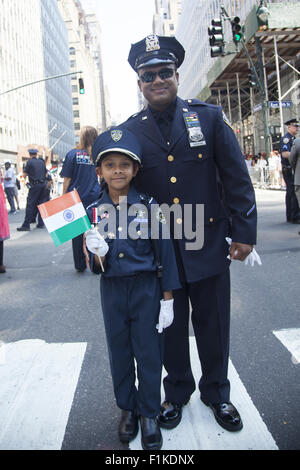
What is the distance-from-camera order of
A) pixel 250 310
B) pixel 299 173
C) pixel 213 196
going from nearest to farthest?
pixel 213 196
pixel 250 310
pixel 299 173

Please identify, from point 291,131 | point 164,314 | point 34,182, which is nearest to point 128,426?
point 164,314

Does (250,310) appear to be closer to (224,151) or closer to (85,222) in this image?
(224,151)

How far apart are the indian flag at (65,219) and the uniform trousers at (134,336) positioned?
343 millimetres

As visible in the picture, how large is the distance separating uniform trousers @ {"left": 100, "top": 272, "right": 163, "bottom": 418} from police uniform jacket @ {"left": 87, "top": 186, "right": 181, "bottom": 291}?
8cm

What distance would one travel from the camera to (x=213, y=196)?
2.47m

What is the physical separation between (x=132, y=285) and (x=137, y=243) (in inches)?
9.4

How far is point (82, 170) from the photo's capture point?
582cm

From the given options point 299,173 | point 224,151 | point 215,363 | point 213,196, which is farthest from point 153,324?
point 299,173

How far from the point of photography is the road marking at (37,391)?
7.72 ft

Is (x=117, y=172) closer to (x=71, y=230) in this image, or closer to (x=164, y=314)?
(x=71, y=230)

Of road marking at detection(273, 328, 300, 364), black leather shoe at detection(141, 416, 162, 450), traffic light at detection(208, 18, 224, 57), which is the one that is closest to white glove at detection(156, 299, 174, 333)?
black leather shoe at detection(141, 416, 162, 450)

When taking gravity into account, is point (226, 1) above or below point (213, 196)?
above

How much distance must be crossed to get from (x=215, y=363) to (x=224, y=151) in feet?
4.26

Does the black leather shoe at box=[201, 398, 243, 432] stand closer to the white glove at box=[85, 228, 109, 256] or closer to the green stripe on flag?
the white glove at box=[85, 228, 109, 256]
